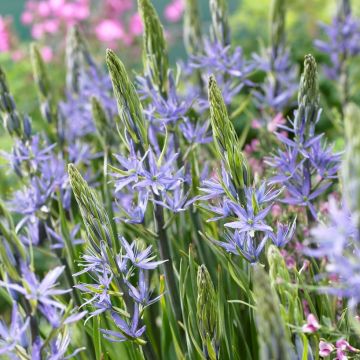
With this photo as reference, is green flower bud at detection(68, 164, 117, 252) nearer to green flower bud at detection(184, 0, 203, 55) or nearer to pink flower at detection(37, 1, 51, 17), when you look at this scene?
green flower bud at detection(184, 0, 203, 55)

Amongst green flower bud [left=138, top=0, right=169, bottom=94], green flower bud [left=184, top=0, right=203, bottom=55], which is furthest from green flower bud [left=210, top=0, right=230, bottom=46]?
green flower bud [left=138, top=0, right=169, bottom=94]

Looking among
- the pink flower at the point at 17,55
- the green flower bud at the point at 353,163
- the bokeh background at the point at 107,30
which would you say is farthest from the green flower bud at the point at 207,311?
the pink flower at the point at 17,55

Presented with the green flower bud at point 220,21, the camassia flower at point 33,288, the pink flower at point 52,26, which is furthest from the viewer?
the pink flower at point 52,26

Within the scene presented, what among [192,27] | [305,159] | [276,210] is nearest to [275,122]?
[276,210]

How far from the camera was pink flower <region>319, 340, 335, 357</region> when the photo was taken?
5.30ft

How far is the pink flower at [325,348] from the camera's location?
5.30 feet

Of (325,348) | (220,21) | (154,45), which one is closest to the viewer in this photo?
(325,348)

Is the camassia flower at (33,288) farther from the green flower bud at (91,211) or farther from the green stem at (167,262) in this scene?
the green stem at (167,262)

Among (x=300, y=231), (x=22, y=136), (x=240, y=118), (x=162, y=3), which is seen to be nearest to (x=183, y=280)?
(x=300, y=231)

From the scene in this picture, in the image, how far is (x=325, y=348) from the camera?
1.62 meters

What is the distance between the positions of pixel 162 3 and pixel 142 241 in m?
6.63

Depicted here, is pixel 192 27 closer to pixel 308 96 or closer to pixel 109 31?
pixel 308 96

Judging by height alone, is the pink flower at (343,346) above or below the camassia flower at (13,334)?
below

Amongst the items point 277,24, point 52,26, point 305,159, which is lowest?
point 52,26
